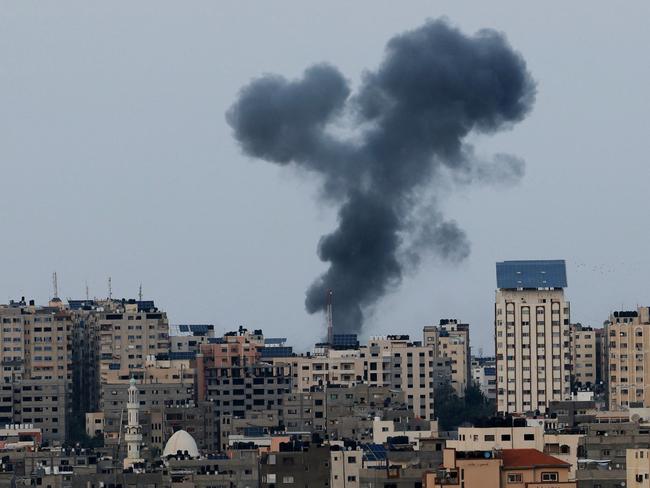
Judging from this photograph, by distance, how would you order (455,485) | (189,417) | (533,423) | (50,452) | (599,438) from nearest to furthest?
(455,485)
(599,438)
(533,423)
(50,452)
(189,417)

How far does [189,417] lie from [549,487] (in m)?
83.4

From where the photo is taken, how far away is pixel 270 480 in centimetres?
13012

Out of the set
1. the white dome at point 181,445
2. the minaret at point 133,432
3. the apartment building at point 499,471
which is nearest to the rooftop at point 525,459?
the apartment building at point 499,471

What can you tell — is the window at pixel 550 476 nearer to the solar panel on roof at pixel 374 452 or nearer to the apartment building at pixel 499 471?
the apartment building at pixel 499 471

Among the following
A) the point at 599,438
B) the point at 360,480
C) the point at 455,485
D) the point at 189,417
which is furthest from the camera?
the point at 189,417

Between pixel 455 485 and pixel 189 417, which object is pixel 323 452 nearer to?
pixel 455 485

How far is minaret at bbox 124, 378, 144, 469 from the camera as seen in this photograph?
166962mm

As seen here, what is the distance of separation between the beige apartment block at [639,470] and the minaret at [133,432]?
49.6m

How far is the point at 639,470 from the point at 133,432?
65.6 m

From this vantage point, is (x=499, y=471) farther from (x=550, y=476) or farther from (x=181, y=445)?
(x=181, y=445)

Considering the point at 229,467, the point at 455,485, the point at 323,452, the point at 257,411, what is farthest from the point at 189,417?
the point at 455,485

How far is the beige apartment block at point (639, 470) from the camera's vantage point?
4328 inches

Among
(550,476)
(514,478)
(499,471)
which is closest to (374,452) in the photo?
(550,476)

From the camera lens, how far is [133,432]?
173 m
